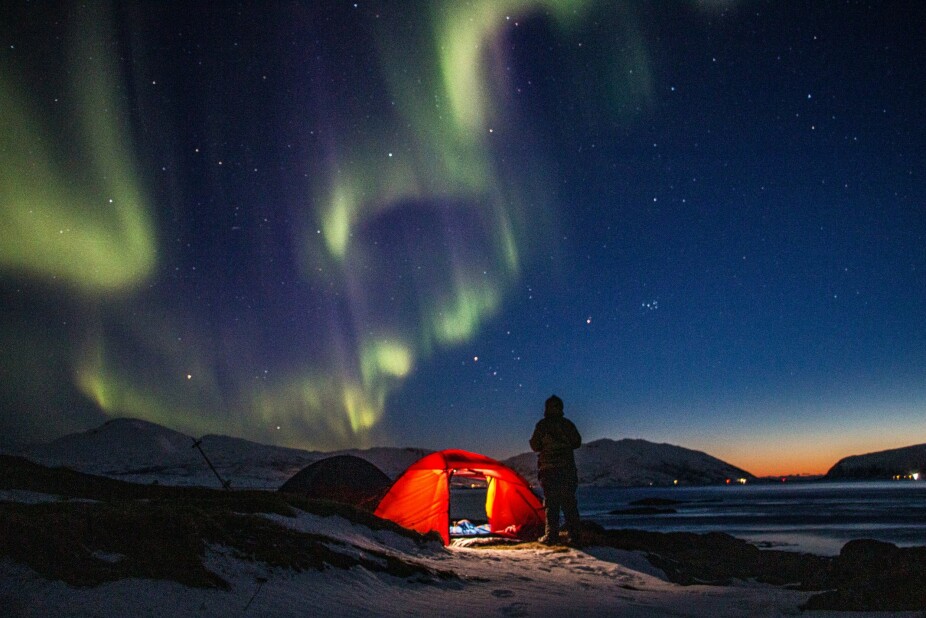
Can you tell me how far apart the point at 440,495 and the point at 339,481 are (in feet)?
24.2

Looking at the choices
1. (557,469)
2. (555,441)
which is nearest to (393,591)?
(557,469)

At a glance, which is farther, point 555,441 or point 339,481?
point 339,481

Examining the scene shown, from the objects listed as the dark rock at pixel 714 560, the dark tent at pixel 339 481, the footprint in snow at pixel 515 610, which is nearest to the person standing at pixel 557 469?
the dark rock at pixel 714 560

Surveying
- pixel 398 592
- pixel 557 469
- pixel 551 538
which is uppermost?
pixel 557 469

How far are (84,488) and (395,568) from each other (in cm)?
858

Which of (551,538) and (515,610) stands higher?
(515,610)

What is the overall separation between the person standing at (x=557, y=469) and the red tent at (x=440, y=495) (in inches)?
107

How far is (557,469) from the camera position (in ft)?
46.3

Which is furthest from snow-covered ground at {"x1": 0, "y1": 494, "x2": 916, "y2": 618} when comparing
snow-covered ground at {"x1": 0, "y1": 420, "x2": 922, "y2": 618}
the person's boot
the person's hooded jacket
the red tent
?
the red tent

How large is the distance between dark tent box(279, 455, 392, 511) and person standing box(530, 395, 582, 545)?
8.66 meters

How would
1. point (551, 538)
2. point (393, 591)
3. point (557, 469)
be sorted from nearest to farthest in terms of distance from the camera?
1. point (393, 591)
2. point (551, 538)
3. point (557, 469)

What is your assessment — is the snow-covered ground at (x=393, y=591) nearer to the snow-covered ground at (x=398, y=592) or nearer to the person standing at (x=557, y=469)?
the snow-covered ground at (x=398, y=592)

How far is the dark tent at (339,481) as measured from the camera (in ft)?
70.9

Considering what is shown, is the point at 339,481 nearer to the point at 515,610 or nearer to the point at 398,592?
the point at 398,592
